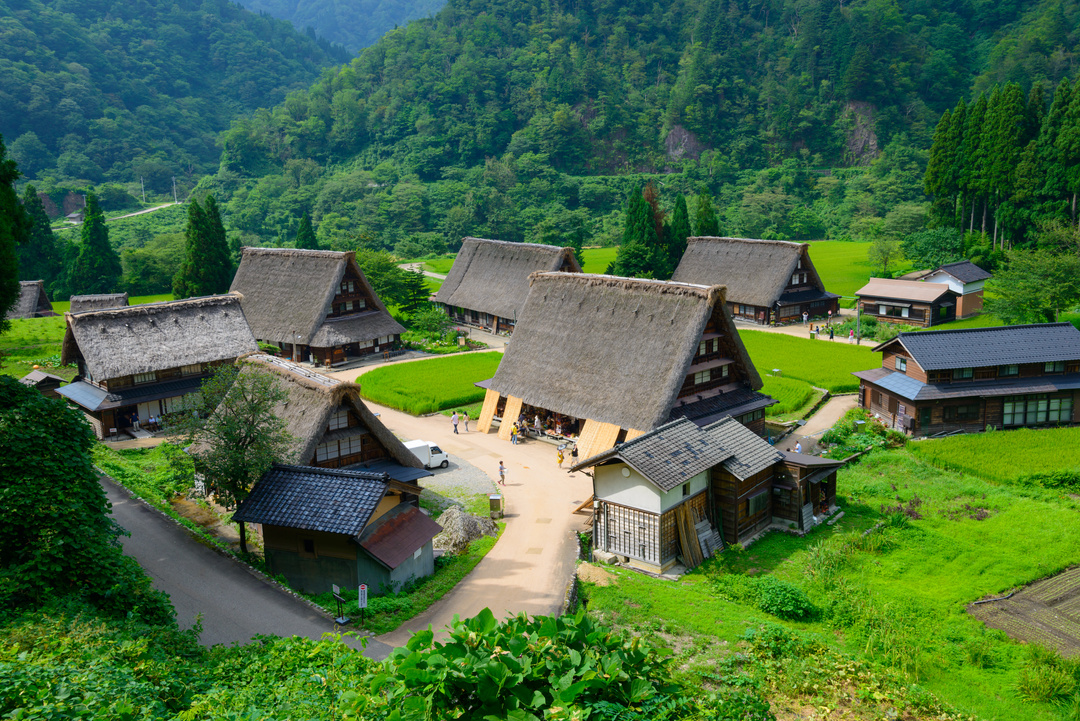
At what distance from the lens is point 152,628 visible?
1412 cm

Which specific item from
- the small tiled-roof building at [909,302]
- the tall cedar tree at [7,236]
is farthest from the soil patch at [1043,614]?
the small tiled-roof building at [909,302]

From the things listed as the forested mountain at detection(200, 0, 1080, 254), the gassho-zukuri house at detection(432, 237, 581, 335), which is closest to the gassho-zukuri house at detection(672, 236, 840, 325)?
the gassho-zukuri house at detection(432, 237, 581, 335)

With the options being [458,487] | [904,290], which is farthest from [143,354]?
[904,290]

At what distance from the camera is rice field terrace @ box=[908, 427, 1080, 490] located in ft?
88.9

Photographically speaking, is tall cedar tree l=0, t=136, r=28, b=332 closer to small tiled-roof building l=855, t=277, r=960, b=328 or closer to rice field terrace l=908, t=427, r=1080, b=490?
rice field terrace l=908, t=427, r=1080, b=490

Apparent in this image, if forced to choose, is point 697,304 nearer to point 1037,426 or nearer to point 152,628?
point 1037,426

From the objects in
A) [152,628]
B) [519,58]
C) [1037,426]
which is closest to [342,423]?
[152,628]

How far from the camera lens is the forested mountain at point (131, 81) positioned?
10431 cm

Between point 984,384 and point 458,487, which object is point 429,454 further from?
point 984,384

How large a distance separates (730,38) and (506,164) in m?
40.2

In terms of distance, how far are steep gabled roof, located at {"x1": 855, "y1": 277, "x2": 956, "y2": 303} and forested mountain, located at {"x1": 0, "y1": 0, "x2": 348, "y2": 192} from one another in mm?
95140

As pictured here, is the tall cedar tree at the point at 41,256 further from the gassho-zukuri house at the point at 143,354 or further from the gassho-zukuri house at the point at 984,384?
the gassho-zukuri house at the point at 984,384

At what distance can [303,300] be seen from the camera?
1802 inches

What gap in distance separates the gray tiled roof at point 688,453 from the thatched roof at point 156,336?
2120 centimetres
